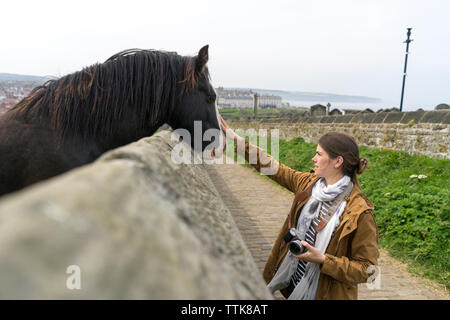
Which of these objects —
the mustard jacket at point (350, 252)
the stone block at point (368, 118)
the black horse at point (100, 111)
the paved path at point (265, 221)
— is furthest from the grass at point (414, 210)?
the black horse at point (100, 111)

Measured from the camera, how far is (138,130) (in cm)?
252

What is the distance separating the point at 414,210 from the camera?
5262 mm

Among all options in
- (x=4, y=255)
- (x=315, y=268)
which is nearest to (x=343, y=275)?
(x=315, y=268)

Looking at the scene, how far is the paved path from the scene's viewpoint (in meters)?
3.93

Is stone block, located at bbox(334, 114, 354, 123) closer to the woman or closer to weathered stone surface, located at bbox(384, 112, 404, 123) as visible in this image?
weathered stone surface, located at bbox(384, 112, 404, 123)

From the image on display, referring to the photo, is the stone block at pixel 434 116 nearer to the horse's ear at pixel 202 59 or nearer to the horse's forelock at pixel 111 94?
the horse's ear at pixel 202 59

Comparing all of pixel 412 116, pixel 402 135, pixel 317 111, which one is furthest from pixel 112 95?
pixel 317 111

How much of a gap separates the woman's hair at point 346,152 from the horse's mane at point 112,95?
131cm

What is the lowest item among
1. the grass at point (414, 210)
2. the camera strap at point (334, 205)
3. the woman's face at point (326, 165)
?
the grass at point (414, 210)

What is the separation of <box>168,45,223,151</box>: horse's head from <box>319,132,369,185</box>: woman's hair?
1.01 m

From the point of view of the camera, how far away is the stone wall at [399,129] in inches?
307

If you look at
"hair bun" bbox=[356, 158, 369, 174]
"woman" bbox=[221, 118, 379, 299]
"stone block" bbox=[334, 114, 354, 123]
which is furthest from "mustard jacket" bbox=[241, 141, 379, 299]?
"stone block" bbox=[334, 114, 354, 123]
